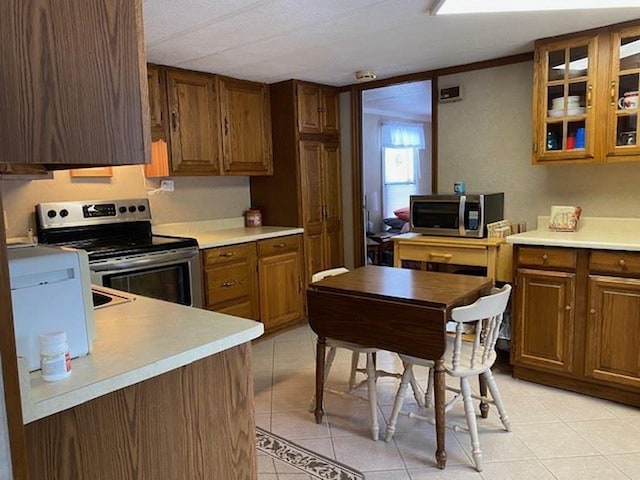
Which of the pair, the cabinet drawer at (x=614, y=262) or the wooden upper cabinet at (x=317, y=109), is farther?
the wooden upper cabinet at (x=317, y=109)

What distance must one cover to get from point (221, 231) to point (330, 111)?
4.92 feet

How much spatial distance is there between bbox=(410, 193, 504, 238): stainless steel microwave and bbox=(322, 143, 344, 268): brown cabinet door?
1.08 metres

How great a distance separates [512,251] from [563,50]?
1278 mm

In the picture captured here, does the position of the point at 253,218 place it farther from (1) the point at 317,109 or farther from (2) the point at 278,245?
(1) the point at 317,109

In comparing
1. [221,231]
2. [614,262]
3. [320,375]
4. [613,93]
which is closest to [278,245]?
[221,231]

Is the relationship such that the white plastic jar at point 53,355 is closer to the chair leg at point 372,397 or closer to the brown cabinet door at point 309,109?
the chair leg at point 372,397

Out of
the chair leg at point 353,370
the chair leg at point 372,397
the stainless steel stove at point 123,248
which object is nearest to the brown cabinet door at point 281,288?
the stainless steel stove at point 123,248

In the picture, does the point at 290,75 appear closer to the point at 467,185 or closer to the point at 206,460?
the point at 467,185

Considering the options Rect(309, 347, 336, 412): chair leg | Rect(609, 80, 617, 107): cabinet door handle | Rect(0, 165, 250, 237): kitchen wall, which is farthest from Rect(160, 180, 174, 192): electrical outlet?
Rect(609, 80, 617, 107): cabinet door handle

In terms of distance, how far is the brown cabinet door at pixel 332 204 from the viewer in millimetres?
4422

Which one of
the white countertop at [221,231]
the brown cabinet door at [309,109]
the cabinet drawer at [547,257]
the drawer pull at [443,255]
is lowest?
the drawer pull at [443,255]

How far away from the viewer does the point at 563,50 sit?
116 inches

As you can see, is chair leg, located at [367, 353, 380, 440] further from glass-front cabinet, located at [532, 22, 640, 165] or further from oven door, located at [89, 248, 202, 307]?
glass-front cabinet, located at [532, 22, 640, 165]

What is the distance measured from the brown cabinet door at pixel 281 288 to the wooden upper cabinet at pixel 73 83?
2.84 metres
